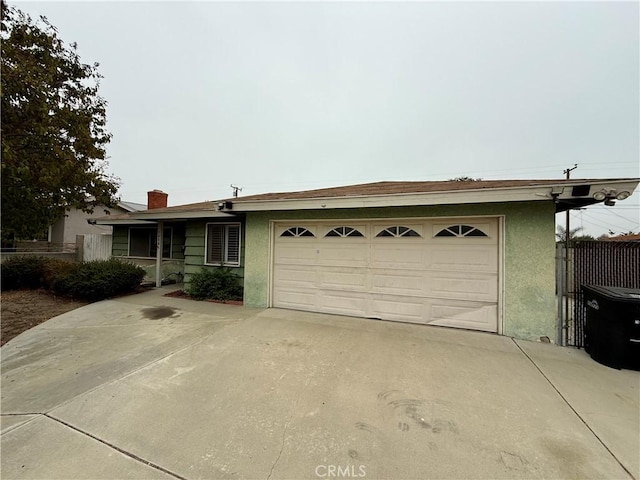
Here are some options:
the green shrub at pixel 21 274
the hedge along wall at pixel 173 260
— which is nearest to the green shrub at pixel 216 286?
the hedge along wall at pixel 173 260

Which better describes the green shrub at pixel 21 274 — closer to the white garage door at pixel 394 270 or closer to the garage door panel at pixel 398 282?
the white garage door at pixel 394 270

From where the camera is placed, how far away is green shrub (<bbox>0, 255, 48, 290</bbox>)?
8.71m

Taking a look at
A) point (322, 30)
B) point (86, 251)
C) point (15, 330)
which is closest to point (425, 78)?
point (322, 30)

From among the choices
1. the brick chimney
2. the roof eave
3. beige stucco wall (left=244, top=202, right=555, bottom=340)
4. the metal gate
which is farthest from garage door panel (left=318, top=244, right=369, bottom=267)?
the brick chimney

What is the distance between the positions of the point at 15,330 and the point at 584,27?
1523 cm

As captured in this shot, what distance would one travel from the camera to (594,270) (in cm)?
408

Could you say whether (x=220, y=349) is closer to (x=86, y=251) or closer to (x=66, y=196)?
(x=66, y=196)

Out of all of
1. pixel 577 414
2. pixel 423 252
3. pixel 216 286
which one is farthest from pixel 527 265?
pixel 216 286

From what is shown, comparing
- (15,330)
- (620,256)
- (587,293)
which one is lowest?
(15,330)

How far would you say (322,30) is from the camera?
8336 millimetres

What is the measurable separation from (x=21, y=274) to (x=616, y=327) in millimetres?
15575

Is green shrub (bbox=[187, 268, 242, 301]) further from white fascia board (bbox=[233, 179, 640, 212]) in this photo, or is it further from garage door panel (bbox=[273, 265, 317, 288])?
white fascia board (bbox=[233, 179, 640, 212])

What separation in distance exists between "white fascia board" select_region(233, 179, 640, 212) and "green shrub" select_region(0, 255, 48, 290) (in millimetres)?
9293

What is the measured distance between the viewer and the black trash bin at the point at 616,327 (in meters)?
3.33
